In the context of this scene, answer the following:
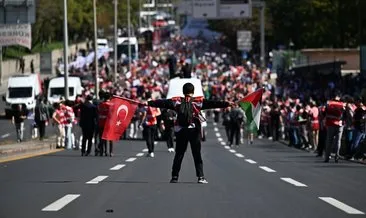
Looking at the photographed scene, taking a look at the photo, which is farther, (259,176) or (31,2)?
(31,2)

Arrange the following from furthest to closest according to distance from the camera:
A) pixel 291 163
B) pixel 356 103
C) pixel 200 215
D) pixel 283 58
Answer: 1. pixel 283 58
2. pixel 356 103
3. pixel 291 163
4. pixel 200 215

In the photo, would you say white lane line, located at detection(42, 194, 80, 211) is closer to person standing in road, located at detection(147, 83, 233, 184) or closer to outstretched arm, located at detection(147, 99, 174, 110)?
person standing in road, located at detection(147, 83, 233, 184)

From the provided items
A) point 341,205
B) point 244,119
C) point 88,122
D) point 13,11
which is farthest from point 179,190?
point 13,11

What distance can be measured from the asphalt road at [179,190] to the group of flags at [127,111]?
97 centimetres

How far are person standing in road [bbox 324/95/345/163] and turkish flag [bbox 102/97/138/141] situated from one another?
7621 mm

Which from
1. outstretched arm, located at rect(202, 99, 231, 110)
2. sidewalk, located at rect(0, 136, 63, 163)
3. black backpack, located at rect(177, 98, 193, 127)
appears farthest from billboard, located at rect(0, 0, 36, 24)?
black backpack, located at rect(177, 98, 193, 127)

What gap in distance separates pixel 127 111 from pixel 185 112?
9.01 ft

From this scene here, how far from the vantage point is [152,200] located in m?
15.2

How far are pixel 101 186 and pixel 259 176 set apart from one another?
13.6 ft

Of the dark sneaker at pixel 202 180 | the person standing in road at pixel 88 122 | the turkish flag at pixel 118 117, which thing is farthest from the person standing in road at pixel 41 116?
the dark sneaker at pixel 202 180

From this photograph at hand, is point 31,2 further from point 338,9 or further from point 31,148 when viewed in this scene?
point 338,9

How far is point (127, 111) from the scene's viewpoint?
2095cm

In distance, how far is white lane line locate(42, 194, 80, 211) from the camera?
13.9 metres

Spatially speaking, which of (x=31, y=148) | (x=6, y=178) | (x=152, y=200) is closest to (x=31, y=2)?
(x=31, y=148)
